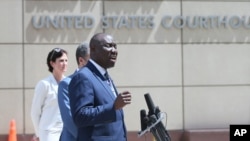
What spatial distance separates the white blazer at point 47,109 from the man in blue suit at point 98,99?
1884mm

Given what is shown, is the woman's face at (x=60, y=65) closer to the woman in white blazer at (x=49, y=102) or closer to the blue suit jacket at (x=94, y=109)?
the woman in white blazer at (x=49, y=102)

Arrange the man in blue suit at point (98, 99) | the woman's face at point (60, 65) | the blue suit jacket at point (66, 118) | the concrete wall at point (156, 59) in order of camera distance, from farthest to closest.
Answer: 1. the concrete wall at point (156, 59)
2. the woman's face at point (60, 65)
3. the blue suit jacket at point (66, 118)
4. the man in blue suit at point (98, 99)

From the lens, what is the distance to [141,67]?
10031 millimetres

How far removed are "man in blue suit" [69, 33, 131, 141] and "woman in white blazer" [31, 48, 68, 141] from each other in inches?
75.1

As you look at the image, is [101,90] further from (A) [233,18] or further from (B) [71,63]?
(A) [233,18]

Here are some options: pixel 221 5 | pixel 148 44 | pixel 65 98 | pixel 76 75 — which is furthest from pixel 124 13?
pixel 76 75

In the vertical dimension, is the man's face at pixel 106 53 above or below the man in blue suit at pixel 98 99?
above

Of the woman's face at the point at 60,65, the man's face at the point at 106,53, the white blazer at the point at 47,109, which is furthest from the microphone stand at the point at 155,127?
the woman's face at the point at 60,65

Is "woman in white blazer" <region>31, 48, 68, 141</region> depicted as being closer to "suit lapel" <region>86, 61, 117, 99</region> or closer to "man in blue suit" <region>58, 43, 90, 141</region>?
"man in blue suit" <region>58, 43, 90, 141</region>

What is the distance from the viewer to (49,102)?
6.37 m

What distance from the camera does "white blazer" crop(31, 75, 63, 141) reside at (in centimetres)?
624

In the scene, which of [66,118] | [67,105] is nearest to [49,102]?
[67,105]

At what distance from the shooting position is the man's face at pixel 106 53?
174 inches
